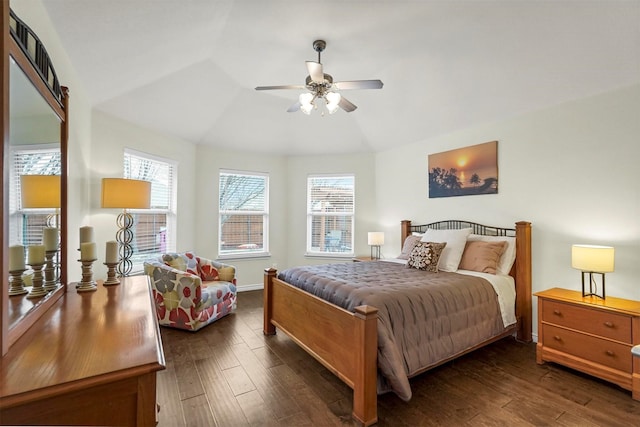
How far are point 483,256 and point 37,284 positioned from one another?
3.58m

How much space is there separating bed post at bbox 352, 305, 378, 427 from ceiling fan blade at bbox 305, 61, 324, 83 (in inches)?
74.9

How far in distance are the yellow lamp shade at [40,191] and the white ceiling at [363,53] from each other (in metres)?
1.30

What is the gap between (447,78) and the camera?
327 cm

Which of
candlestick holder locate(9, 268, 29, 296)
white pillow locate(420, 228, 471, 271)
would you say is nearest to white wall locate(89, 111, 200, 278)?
candlestick holder locate(9, 268, 29, 296)

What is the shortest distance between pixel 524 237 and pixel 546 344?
1.06 metres

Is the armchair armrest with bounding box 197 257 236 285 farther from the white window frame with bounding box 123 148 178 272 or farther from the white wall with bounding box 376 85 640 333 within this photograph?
the white wall with bounding box 376 85 640 333

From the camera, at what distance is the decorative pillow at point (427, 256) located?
321 centimetres

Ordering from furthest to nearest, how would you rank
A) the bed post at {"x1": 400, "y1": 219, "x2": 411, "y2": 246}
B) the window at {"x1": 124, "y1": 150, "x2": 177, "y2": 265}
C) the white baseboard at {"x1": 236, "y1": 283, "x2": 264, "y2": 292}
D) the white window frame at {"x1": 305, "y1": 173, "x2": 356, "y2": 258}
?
the white window frame at {"x1": 305, "y1": 173, "x2": 356, "y2": 258}
the white baseboard at {"x1": 236, "y1": 283, "x2": 264, "y2": 292}
the bed post at {"x1": 400, "y1": 219, "x2": 411, "y2": 246}
the window at {"x1": 124, "y1": 150, "x2": 177, "y2": 265}

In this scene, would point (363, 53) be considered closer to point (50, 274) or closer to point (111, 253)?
point (111, 253)

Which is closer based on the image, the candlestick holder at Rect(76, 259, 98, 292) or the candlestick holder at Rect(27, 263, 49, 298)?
the candlestick holder at Rect(27, 263, 49, 298)

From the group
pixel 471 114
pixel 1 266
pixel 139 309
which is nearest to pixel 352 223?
pixel 471 114

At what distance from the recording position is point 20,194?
104cm

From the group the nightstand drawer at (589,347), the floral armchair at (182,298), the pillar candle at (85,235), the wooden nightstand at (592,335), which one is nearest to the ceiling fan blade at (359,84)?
the pillar candle at (85,235)

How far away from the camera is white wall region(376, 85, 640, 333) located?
8.54 feet
